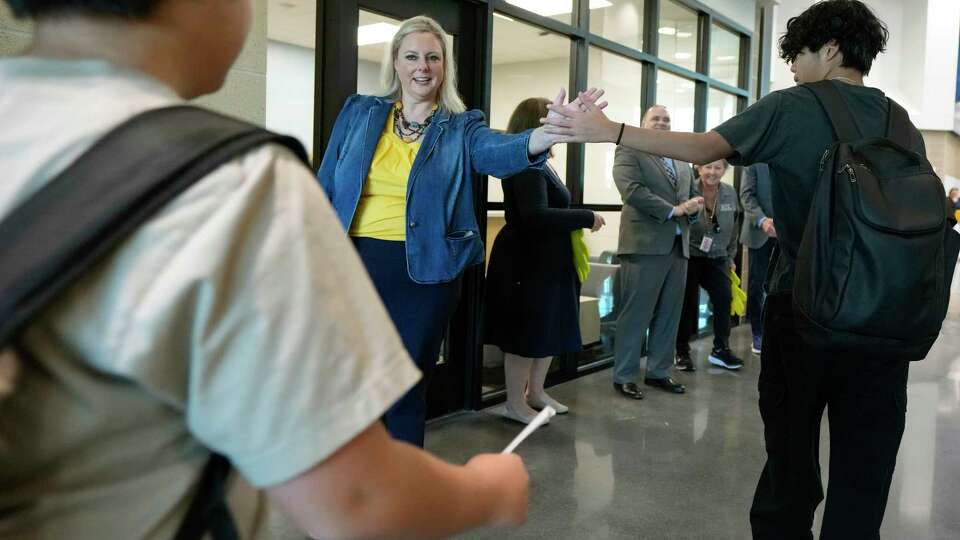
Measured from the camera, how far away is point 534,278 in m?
3.58

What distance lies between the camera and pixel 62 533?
0.51m

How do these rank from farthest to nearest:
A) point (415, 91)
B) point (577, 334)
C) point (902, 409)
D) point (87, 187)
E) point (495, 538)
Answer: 1. point (577, 334)
2. point (415, 91)
3. point (495, 538)
4. point (902, 409)
5. point (87, 187)

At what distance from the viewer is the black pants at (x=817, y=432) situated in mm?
1741

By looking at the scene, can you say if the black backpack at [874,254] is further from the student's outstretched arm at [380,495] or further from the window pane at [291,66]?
the window pane at [291,66]

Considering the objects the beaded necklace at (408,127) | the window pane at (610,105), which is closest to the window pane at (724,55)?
the window pane at (610,105)

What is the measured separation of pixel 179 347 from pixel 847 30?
1.84 metres

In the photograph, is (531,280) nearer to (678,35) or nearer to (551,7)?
(551,7)

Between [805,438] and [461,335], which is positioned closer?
[805,438]

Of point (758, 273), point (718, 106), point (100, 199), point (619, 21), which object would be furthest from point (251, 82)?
point (718, 106)

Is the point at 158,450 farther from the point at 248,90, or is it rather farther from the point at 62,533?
the point at 248,90

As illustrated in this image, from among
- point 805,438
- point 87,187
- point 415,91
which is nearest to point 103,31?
point 87,187

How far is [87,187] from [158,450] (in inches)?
7.1

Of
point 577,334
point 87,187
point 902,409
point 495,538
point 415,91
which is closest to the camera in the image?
point 87,187

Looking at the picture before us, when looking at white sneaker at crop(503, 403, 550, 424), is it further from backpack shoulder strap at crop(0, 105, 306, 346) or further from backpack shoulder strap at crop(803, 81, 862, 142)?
backpack shoulder strap at crop(0, 105, 306, 346)
